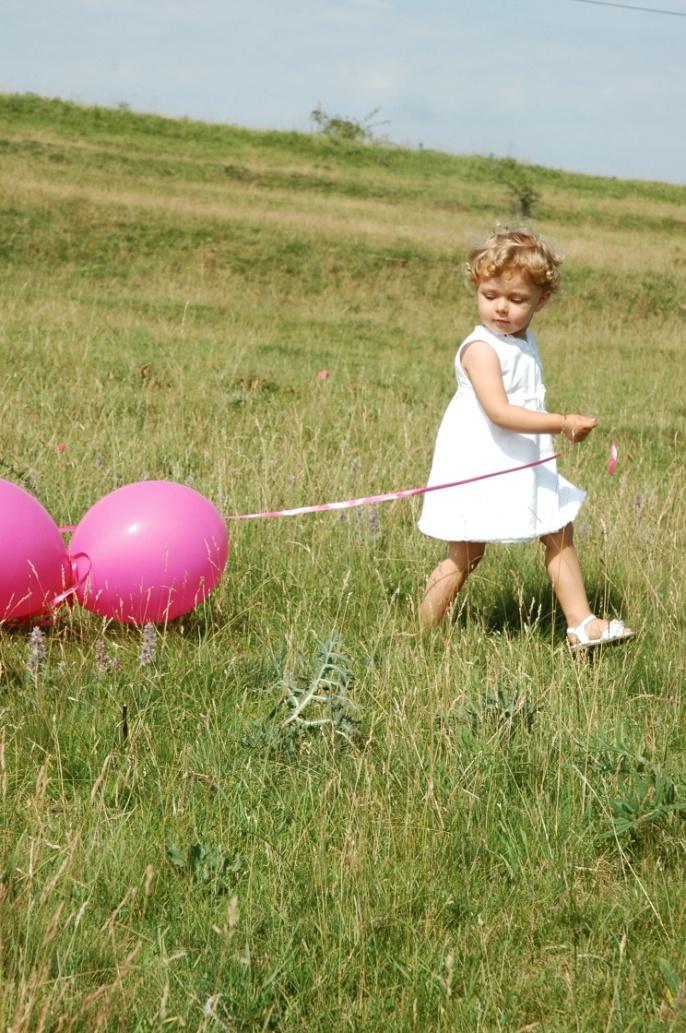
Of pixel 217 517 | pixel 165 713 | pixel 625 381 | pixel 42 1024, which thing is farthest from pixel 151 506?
pixel 625 381

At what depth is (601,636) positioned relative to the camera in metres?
3.73

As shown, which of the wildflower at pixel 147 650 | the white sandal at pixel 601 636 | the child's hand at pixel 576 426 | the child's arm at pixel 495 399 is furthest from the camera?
the child's arm at pixel 495 399

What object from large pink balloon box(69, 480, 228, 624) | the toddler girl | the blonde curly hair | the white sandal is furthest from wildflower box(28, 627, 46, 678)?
the blonde curly hair

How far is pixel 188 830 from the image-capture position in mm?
2617

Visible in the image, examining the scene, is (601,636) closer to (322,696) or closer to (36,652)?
(322,696)

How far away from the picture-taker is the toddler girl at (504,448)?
12.7ft

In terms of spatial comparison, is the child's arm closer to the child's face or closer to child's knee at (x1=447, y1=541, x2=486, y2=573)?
the child's face

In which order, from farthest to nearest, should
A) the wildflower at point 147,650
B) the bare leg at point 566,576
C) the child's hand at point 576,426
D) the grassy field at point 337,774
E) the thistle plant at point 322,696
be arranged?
1. the bare leg at point 566,576
2. the child's hand at point 576,426
3. the wildflower at point 147,650
4. the thistle plant at point 322,696
5. the grassy field at point 337,774

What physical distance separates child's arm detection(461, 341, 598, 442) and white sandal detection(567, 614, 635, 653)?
633 mm

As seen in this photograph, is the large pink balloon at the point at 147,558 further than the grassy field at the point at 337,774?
Yes

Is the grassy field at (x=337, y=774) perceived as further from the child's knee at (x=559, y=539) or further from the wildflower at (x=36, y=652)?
the child's knee at (x=559, y=539)

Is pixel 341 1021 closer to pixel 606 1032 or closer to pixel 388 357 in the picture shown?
pixel 606 1032

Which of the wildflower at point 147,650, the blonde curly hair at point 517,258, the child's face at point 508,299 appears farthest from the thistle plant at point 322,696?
the blonde curly hair at point 517,258

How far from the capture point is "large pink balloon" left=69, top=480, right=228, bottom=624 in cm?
374
